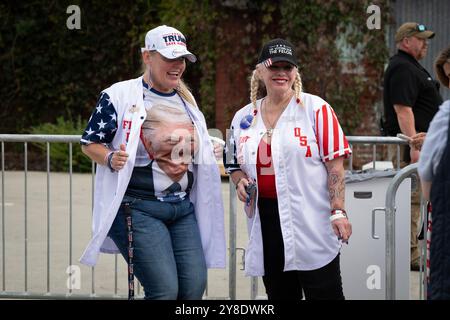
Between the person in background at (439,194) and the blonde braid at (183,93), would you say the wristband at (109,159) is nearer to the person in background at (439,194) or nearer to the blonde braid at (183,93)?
the blonde braid at (183,93)

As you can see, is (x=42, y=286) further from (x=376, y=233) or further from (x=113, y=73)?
(x=113, y=73)

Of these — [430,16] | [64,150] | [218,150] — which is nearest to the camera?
[218,150]

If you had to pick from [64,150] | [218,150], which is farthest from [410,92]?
[64,150]

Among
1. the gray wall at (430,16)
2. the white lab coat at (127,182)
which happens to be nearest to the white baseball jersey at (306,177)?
the white lab coat at (127,182)

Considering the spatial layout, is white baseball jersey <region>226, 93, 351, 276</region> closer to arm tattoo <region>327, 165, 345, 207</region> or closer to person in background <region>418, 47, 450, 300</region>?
arm tattoo <region>327, 165, 345, 207</region>

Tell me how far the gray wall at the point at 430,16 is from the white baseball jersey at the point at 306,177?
11.2m

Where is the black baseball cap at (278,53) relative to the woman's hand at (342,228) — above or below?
above

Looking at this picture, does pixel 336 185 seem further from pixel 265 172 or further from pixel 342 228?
pixel 265 172

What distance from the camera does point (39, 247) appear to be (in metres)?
8.96

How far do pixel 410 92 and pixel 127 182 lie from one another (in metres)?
3.55

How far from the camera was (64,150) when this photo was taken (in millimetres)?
15414

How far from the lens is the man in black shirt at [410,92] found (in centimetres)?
751

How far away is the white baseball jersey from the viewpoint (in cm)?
473
